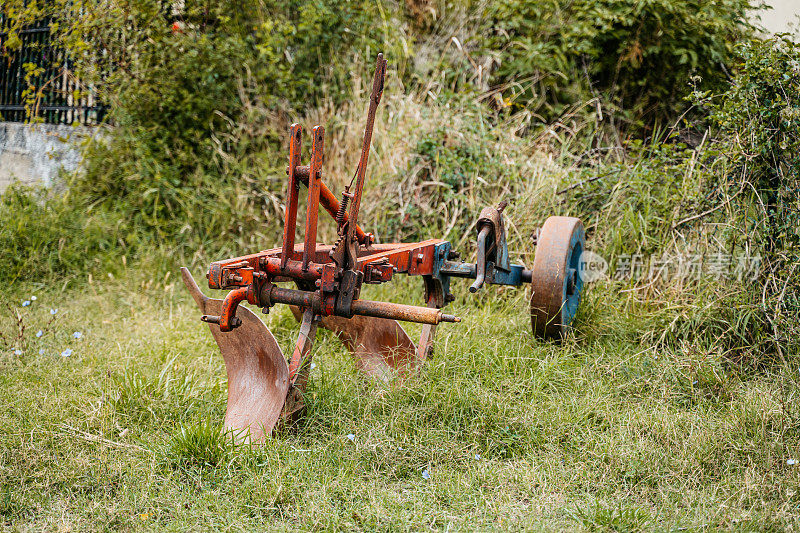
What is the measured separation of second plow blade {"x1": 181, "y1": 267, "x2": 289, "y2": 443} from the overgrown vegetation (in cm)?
12

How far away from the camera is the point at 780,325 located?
359 centimetres

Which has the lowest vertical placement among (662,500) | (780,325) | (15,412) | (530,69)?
(15,412)

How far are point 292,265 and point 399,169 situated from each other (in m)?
2.62

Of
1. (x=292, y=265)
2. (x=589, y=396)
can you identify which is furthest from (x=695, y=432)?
(x=292, y=265)

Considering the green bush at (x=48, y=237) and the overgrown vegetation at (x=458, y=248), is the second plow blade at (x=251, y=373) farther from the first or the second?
the green bush at (x=48, y=237)

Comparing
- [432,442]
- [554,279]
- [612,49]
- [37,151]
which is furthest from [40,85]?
[432,442]

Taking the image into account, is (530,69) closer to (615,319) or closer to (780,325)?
(615,319)

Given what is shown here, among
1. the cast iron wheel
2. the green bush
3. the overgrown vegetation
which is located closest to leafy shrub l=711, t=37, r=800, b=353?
the overgrown vegetation

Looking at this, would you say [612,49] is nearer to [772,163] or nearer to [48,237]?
[772,163]

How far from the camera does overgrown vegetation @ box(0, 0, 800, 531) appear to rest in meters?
2.62

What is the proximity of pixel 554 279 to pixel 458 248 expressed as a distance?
1.39 m

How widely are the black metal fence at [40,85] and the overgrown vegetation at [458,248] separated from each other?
29 cm

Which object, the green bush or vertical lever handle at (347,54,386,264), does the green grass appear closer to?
vertical lever handle at (347,54,386,264)

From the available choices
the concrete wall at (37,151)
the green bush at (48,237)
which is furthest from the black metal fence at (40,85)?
the green bush at (48,237)
